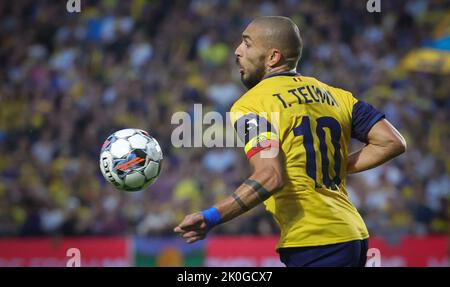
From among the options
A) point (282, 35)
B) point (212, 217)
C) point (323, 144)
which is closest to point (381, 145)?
point (323, 144)

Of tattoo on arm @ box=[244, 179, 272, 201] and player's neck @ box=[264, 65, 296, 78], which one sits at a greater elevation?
player's neck @ box=[264, 65, 296, 78]

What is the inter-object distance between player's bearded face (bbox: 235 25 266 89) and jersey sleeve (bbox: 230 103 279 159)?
43 cm

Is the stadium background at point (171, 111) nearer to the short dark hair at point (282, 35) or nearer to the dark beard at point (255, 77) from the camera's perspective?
the dark beard at point (255, 77)

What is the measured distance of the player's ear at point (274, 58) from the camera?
4648 millimetres

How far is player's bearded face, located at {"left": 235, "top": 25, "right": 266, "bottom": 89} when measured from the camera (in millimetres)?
4672

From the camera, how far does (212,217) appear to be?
394 centimetres

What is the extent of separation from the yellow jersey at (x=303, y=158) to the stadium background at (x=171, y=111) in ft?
18.7

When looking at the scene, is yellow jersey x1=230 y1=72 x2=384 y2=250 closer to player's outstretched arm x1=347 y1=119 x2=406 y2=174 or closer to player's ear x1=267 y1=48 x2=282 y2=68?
player's ear x1=267 y1=48 x2=282 y2=68

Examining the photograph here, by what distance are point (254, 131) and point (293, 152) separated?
0.29 m

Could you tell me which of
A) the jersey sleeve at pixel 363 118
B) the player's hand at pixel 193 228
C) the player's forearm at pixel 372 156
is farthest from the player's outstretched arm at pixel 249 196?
the player's forearm at pixel 372 156

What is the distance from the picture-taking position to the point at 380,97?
1245cm

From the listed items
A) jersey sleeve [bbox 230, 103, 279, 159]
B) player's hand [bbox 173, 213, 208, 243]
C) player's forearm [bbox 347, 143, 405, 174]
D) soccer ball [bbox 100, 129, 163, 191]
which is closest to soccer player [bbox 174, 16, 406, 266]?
jersey sleeve [bbox 230, 103, 279, 159]
